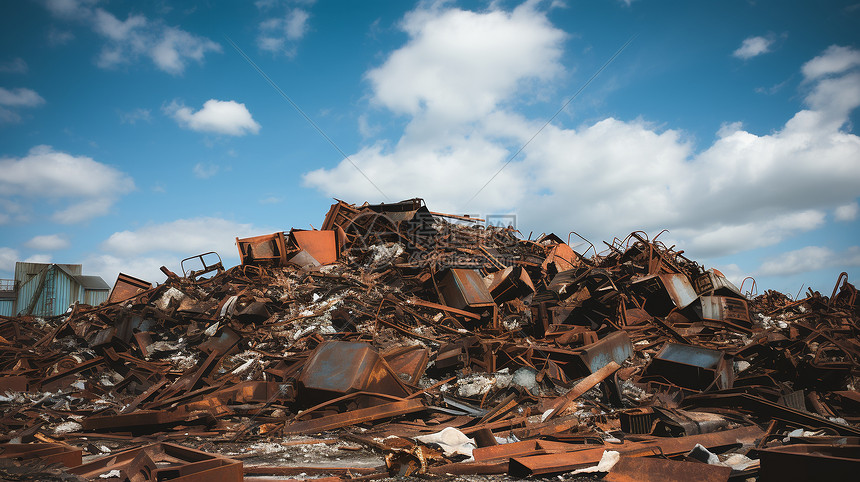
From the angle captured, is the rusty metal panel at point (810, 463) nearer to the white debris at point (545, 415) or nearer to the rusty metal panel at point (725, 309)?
the white debris at point (545, 415)

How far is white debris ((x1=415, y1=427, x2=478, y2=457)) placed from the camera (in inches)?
139

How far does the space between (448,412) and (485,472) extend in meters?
1.78

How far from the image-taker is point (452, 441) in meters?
3.76

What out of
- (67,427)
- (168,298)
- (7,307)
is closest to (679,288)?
(67,427)

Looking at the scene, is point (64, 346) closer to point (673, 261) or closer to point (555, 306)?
point (555, 306)

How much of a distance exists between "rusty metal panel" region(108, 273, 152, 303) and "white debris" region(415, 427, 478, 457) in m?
9.48

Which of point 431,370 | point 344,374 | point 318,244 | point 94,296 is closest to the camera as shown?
point 344,374

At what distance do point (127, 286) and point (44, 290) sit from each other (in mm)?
14627

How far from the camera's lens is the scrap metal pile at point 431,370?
331 cm

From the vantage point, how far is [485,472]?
3.17 metres

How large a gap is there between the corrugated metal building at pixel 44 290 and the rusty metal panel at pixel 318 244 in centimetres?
1606

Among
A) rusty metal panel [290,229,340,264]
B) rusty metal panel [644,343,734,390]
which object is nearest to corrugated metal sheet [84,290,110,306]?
rusty metal panel [290,229,340,264]

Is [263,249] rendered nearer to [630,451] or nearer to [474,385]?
[474,385]

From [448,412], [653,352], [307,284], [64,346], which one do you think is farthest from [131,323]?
[653,352]
